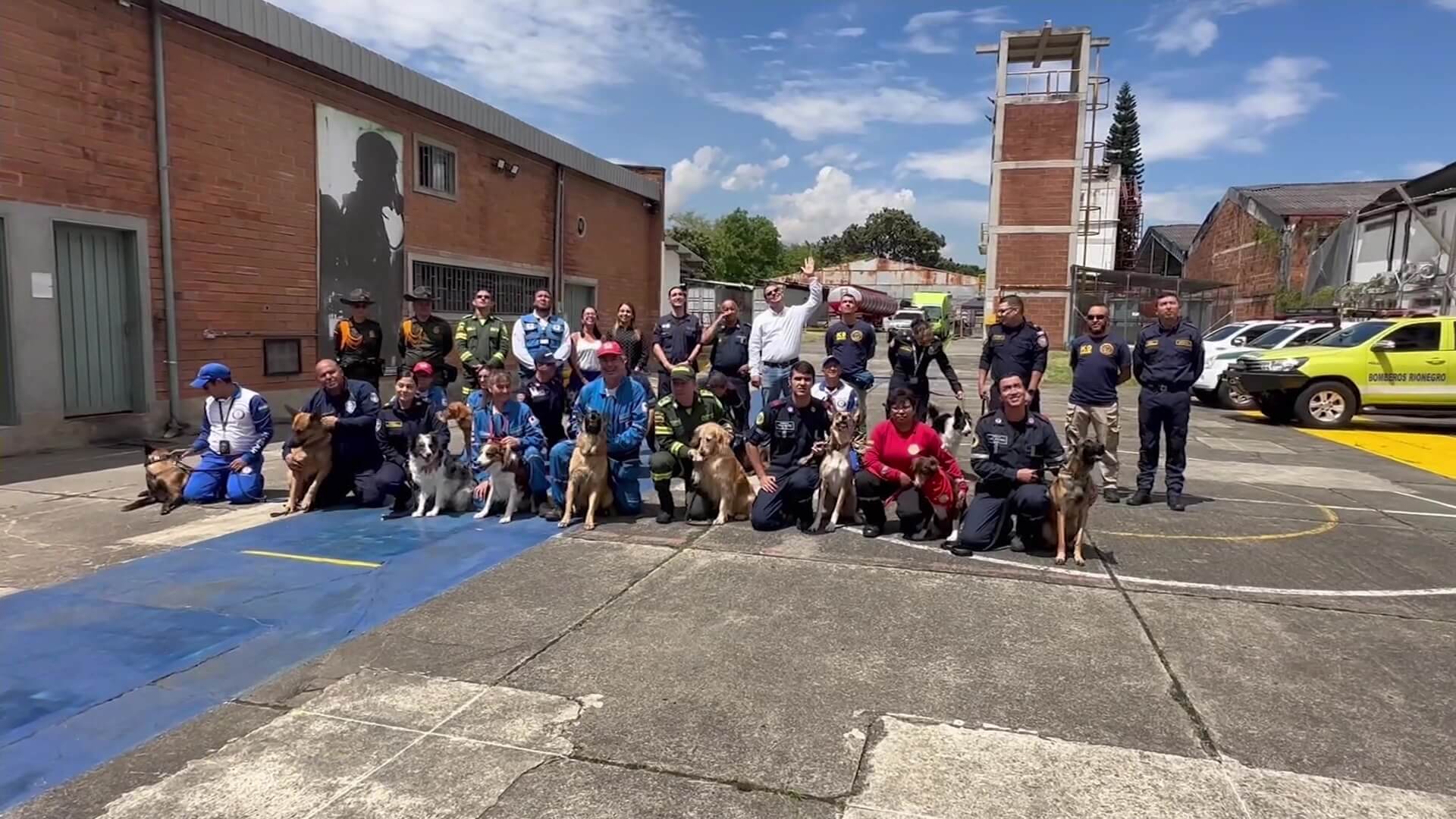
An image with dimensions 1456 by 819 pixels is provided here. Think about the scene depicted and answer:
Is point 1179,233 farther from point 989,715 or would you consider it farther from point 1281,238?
point 989,715

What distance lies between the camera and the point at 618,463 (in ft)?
22.6

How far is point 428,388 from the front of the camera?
696 centimetres

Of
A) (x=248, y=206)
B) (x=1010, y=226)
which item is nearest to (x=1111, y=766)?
(x=248, y=206)

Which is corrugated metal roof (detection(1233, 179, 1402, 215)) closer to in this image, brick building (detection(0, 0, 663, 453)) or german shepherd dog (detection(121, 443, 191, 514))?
brick building (detection(0, 0, 663, 453))

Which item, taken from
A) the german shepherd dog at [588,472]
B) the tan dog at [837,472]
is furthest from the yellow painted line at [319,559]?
the tan dog at [837,472]

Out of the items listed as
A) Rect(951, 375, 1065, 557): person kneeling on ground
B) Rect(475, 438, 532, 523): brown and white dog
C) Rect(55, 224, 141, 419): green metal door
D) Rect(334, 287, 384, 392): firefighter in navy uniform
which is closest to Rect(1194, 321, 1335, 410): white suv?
Rect(951, 375, 1065, 557): person kneeling on ground

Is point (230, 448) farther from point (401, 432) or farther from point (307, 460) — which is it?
point (401, 432)

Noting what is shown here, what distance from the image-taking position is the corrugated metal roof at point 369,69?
34.8ft

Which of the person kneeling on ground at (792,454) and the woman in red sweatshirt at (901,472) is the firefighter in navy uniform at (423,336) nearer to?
the person kneeling on ground at (792,454)

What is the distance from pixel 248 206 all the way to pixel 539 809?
10.7 metres

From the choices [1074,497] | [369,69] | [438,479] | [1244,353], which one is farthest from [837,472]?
[1244,353]

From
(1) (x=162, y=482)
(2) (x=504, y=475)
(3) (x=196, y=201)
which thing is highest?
(3) (x=196, y=201)

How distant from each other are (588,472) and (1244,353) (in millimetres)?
14062

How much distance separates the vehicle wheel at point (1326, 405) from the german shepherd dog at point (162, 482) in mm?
15453
